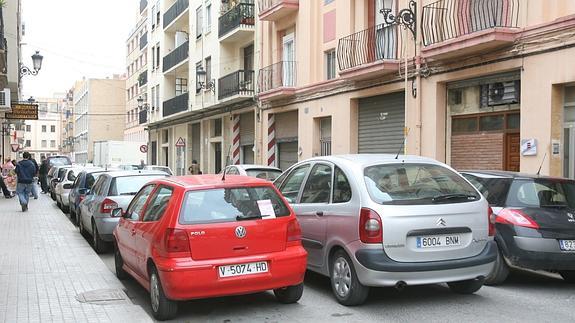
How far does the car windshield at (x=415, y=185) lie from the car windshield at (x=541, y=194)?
41.6 inches

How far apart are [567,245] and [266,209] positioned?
3.61 metres

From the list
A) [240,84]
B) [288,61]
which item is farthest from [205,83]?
[288,61]

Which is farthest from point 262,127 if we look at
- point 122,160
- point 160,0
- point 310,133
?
point 160,0

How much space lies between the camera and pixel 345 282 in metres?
6.22

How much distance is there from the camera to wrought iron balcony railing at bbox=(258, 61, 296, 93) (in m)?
21.7

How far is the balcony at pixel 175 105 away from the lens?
1314 inches

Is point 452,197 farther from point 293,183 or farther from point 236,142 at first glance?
point 236,142

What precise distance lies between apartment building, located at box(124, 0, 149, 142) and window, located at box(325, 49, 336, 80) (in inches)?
1167

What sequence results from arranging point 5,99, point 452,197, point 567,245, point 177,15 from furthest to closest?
point 177,15 < point 5,99 < point 567,245 < point 452,197

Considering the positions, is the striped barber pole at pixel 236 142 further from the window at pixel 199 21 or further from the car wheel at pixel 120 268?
the car wheel at pixel 120 268

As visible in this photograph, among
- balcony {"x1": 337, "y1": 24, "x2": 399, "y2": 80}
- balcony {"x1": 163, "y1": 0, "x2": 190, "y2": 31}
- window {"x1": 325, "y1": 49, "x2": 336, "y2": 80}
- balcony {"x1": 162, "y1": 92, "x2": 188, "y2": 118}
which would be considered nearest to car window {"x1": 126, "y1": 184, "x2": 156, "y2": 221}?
balcony {"x1": 337, "y1": 24, "x2": 399, "y2": 80}

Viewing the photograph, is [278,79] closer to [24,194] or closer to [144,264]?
[24,194]

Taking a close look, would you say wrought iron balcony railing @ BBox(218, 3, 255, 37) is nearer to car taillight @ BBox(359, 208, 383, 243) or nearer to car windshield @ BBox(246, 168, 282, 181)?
car windshield @ BBox(246, 168, 282, 181)

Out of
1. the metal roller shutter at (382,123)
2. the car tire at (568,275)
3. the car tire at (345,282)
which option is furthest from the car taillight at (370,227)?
the metal roller shutter at (382,123)
